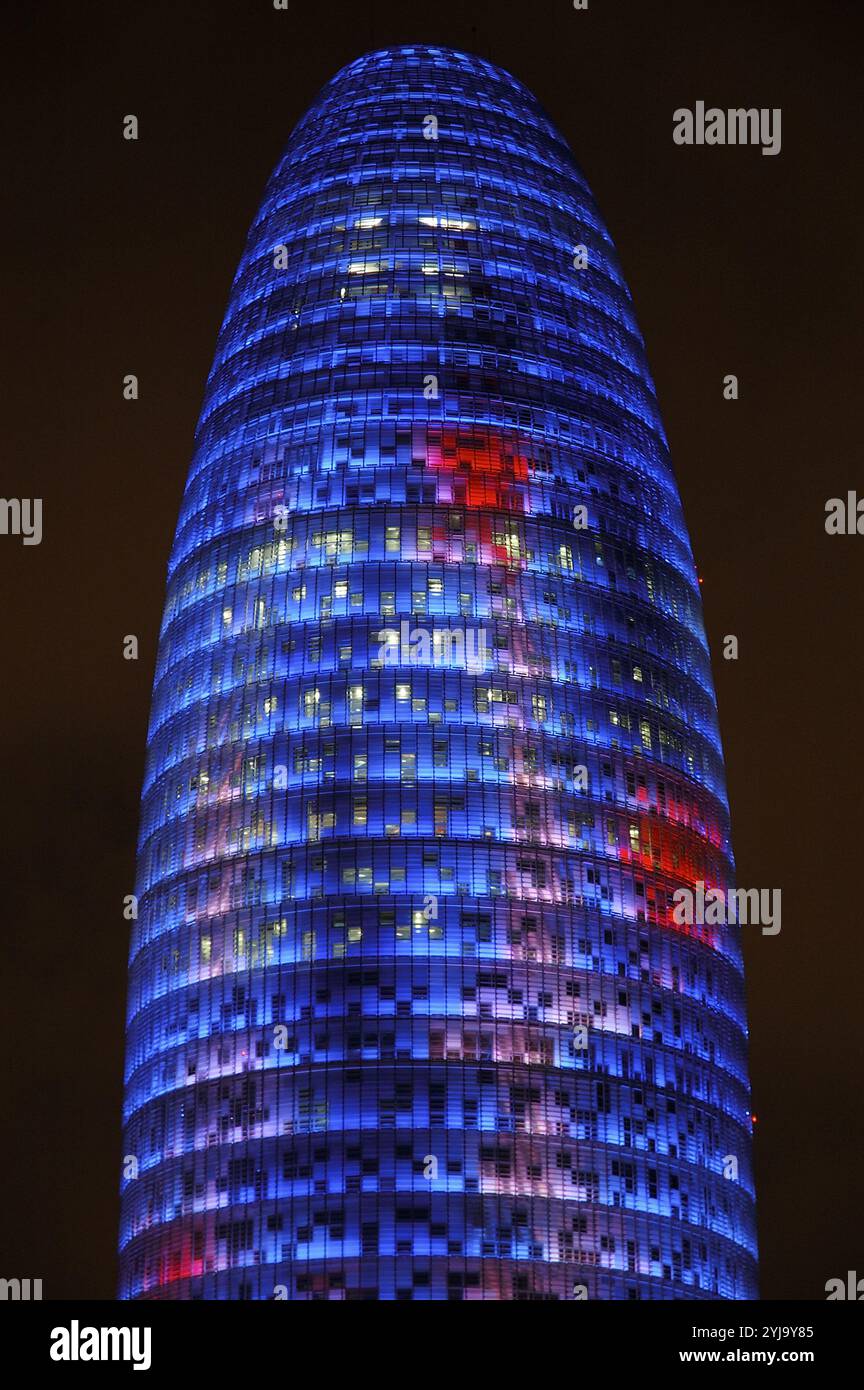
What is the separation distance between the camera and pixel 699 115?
16900 cm
